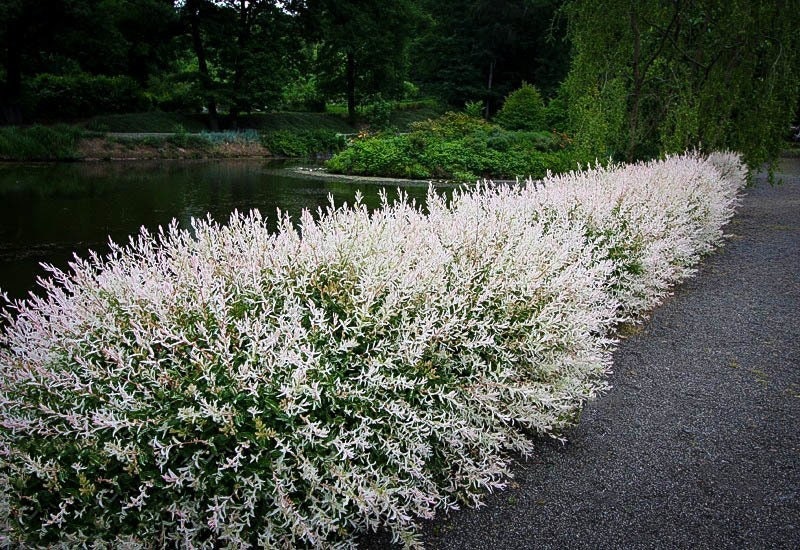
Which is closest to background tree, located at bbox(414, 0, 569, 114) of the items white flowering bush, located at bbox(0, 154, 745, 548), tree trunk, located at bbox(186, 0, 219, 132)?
tree trunk, located at bbox(186, 0, 219, 132)

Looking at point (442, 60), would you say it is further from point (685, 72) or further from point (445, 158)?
point (685, 72)

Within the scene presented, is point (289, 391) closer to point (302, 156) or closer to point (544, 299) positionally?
point (544, 299)

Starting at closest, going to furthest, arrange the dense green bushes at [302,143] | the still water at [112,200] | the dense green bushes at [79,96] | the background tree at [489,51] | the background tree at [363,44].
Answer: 1. the still water at [112,200]
2. the dense green bushes at [79,96]
3. the dense green bushes at [302,143]
4. the background tree at [363,44]
5. the background tree at [489,51]

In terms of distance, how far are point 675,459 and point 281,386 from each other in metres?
2.22

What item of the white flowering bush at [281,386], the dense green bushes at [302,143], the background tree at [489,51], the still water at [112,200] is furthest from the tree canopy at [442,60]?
the white flowering bush at [281,386]

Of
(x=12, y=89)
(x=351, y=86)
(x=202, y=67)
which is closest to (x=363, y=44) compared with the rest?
(x=351, y=86)

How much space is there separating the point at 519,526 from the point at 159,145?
82.3 feet

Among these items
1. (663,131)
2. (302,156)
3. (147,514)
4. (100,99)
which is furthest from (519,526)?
(100,99)

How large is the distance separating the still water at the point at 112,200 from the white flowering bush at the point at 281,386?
301 centimetres

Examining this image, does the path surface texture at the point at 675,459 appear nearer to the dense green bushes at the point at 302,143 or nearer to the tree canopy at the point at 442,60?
the tree canopy at the point at 442,60

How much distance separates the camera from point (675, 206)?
6.56m

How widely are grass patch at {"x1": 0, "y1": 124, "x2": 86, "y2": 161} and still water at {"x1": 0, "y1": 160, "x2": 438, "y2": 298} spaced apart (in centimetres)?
159

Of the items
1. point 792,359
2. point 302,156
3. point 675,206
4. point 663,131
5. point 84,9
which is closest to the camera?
point 792,359

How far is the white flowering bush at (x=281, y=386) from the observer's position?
202cm
